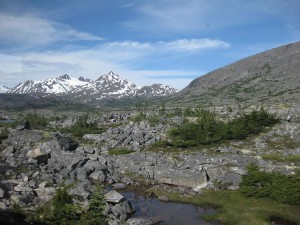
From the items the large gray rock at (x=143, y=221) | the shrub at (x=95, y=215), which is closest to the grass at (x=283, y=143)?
the large gray rock at (x=143, y=221)

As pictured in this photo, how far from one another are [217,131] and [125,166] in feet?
120

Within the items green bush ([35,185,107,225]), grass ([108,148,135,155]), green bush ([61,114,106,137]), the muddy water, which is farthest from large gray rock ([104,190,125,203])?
green bush ([61,114,106,137])

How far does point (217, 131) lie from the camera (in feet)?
344

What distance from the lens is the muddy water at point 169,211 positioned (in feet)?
172

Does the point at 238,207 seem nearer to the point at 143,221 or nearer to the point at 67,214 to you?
the point at 143,221

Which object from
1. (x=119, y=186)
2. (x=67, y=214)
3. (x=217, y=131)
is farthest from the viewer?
(x=217, y=131)

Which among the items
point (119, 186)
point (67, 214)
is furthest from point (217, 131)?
point (67, 214)

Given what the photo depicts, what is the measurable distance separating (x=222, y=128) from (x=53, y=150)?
5230cm

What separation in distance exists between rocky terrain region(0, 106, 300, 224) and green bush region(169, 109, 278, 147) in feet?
10.7

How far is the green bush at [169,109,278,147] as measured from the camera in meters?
99.5

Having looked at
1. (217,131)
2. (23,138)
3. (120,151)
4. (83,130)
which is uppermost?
(217,131)

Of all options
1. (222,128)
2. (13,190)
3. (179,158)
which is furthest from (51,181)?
(222,128)

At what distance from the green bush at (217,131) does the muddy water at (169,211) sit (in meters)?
37.6

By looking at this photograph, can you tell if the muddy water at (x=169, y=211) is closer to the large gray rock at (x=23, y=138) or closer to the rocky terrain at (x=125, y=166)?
the rocky terrain at (x=125, y=166)
